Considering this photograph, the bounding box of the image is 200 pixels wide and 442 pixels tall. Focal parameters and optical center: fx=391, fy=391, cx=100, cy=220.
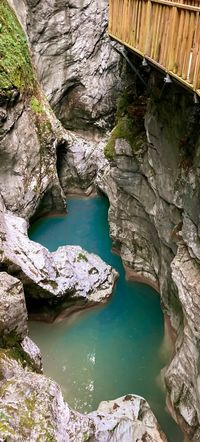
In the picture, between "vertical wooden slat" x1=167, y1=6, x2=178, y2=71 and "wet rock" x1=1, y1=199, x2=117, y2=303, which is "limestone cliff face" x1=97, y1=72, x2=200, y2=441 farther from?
"vertical wooden slat" x1=167, y1=6, x2=178, y2=71

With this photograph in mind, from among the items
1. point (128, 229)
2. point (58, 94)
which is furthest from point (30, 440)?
point (58, 94)

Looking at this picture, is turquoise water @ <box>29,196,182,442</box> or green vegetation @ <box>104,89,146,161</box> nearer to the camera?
turquoise water @ <box>29,196,182,442</box>

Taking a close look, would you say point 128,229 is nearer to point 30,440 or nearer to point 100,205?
point 100,205

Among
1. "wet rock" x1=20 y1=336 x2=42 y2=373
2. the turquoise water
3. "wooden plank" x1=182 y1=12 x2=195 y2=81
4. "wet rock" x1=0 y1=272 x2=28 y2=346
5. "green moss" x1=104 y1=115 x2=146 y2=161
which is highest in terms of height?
"wooden plank" x1=182 y1=12 x2=195 y2=81

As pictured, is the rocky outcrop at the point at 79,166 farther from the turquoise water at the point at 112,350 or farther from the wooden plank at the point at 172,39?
the wooden plank at the point at 172,39

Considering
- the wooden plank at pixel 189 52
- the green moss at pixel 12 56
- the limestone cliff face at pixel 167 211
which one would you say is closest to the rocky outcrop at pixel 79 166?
the green moss at pixel 12 56

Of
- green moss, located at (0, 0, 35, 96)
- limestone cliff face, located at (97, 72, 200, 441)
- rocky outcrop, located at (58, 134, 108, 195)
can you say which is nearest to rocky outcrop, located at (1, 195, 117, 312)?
limestone cliff face, located at (97, 72, 200, 441)
